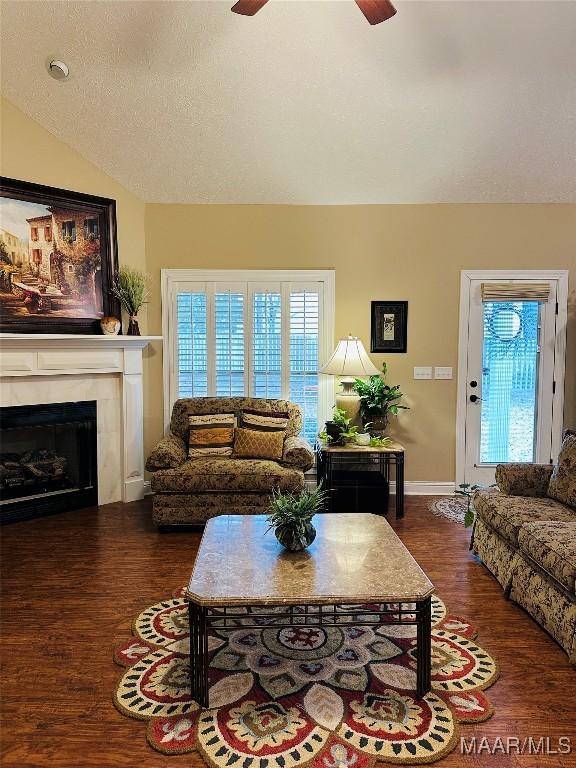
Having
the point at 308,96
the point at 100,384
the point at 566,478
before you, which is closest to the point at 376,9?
the point at 308,96

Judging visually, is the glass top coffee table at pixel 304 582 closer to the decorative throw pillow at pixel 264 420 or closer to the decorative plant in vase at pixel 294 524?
the decorative plant in vase at pixel 294 524

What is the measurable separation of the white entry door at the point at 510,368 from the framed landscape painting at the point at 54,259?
11.5 feet

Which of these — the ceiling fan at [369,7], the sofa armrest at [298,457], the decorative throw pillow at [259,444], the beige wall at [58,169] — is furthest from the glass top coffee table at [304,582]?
the beige wall at [58,169]

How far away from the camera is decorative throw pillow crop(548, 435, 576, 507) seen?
3641 mm

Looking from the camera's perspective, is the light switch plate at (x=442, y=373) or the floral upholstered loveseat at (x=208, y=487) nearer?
the floral upholstered loveseat at (x=208, y=487)

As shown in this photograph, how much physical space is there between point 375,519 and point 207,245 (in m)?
3.32

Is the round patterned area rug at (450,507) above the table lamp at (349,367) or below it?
below

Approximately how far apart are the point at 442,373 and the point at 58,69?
4159 millimetres

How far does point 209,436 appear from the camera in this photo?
16.8 feet

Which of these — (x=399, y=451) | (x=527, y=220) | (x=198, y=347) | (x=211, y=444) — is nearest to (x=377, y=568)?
(x=399, y=451)

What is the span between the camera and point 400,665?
2680mm

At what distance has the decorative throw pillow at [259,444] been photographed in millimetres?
4973

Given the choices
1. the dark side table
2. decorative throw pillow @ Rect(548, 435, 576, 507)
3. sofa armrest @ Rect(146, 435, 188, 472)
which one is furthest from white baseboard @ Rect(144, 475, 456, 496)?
decorative throw pillow @ Rect(548, 435, 576, 507)

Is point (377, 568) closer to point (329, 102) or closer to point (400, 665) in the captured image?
point (400, 665)
